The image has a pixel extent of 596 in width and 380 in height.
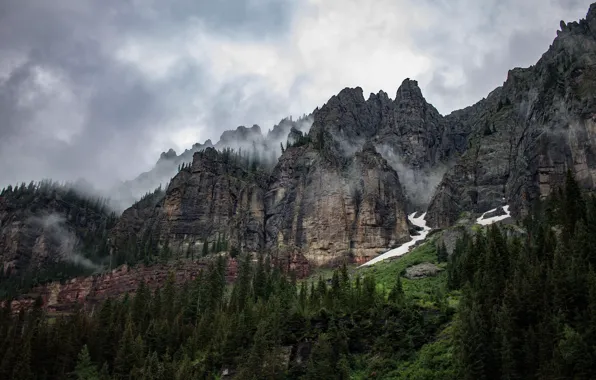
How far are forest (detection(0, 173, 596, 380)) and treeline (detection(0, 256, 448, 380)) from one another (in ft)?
0.75

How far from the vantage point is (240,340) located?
96500 mm

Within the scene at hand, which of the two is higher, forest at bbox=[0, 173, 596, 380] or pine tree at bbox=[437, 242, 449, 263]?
pine tree at bbox=[437, 242, 449, 263]

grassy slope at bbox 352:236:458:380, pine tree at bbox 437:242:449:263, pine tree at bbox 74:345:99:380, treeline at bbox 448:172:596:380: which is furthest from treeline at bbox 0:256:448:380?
pine tree at bbox 437:242:449:263

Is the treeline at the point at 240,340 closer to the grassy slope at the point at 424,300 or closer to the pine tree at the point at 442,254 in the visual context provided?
the grassy slope at the point at 424,300

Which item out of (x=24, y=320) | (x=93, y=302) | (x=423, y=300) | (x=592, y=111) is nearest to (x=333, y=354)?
(x=423, y=300)

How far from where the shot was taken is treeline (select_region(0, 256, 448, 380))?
8538cm

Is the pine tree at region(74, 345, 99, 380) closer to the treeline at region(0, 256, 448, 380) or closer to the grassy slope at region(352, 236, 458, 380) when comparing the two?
the treeline at region(0, 256, 448, 380)

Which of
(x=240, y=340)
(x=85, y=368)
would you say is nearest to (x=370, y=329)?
(x=240, y=340)

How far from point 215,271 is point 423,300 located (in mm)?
54624

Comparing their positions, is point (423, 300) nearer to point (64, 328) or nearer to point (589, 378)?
point (589, 378)

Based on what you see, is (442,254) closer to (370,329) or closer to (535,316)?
(370,329)

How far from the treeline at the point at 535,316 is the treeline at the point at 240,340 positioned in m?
13.8

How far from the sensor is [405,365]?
77125 mm

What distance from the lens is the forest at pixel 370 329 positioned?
6206 centimetres
